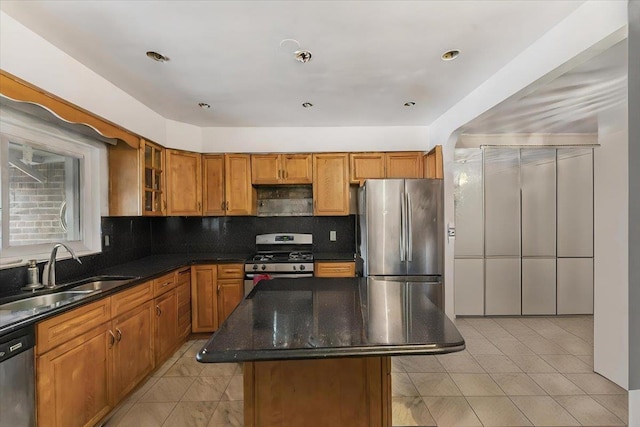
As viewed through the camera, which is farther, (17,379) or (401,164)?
(401,164)

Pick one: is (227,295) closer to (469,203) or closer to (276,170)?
(276,170)

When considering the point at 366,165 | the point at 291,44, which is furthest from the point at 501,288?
the point at 291,44

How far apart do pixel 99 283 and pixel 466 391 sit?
309 centimetres

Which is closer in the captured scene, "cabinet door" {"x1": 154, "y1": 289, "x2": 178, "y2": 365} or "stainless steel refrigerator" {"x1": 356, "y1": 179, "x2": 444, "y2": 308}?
"cabinet door" {"x1": 154, "y1": 289, "x2": 178, "y2": 365}

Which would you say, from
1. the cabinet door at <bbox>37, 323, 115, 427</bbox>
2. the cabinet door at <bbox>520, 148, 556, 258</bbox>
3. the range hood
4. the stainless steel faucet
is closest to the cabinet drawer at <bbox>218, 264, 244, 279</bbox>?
the range hood

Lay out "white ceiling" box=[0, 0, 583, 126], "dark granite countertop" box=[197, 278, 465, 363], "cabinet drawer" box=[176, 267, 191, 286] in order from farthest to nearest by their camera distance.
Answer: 1. "cabinet drawer" box=[176, 267, 191, 286]
2. "white ceiling" box=[0, 0, 583, 126]
3. "dark granite countertop" box=[197, 278, 465, 363]

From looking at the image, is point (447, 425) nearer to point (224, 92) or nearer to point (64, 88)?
point (224, 92)

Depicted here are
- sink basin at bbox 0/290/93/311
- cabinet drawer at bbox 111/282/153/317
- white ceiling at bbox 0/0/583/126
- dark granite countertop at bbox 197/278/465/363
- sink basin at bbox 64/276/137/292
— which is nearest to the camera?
dark granite countertop at bbox 197/278/465/363

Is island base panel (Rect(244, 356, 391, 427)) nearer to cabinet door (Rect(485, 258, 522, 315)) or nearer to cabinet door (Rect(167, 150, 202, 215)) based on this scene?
cabinet door (Rect(167, 150, 202, 215))

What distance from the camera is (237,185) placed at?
12.1 ft

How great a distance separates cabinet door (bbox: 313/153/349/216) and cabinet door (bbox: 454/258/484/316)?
1784 millimetres

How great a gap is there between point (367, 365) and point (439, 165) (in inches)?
95.8

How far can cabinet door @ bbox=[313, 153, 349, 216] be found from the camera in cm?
369

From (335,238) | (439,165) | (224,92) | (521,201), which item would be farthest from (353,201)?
(521,201)
